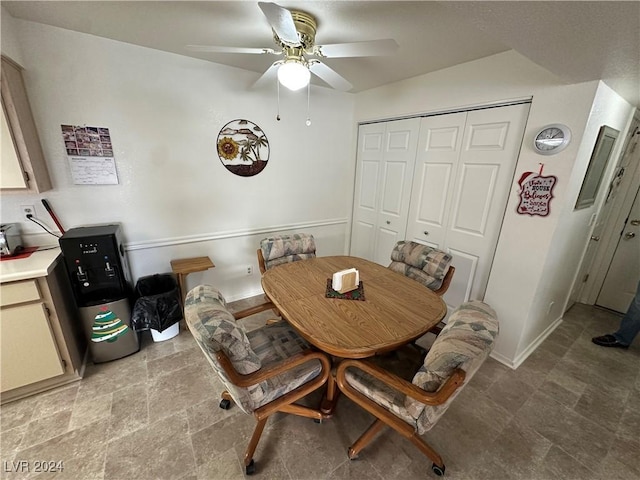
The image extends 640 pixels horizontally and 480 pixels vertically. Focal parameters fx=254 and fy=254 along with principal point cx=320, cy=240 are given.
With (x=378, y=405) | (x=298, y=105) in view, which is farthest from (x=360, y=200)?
(x=378, y=405)

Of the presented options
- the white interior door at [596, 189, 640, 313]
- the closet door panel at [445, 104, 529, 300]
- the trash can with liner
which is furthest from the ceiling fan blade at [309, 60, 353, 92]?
the white interior door at [596, 189, 640, 313]

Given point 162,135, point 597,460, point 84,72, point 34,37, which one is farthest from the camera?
point 162,135

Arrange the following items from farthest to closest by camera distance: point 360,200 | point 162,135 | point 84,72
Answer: point 360,200, point 162,135, point 84,72

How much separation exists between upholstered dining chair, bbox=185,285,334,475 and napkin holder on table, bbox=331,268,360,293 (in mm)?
402

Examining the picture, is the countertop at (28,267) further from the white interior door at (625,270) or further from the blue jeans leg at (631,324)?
A: the white interior door at (625,270)

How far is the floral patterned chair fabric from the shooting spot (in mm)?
1896

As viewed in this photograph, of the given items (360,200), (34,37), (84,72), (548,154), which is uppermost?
(34,37)

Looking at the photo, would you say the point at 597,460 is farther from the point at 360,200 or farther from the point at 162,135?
the point at 162,135

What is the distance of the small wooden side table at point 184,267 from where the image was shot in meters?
2.27

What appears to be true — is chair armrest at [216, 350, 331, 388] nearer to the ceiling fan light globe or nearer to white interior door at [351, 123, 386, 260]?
the ceiling fan light globe

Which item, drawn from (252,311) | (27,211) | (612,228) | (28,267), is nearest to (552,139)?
(612,228)

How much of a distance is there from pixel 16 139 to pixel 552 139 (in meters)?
3.43

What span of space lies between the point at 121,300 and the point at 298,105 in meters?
2.45

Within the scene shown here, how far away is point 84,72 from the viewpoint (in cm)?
184
